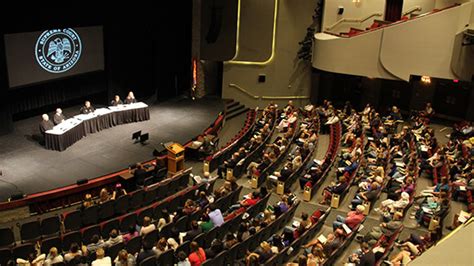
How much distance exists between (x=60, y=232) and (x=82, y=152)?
4.05 meters

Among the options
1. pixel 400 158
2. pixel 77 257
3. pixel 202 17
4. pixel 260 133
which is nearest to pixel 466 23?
pixel 400 158

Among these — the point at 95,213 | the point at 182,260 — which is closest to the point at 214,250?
the point at 182,260

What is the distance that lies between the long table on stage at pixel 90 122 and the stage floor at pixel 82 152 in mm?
183

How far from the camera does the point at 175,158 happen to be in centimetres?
1292

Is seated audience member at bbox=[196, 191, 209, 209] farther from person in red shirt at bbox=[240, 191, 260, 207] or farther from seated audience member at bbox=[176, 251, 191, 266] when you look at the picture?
seated audience member at bbox=[176, 251, 191, 266]

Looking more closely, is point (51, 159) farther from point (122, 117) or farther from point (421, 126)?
point (421, 126)

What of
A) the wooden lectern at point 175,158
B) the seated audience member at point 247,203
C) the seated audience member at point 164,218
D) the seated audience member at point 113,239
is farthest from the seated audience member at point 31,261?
the wooden lectern at point 175,158

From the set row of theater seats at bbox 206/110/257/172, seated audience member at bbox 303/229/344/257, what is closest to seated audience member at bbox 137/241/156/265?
seated audience member at bbox 303/229/344/257

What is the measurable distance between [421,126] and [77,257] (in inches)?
485

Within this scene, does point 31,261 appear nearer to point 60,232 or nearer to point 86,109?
point 60,232

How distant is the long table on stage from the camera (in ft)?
44.2

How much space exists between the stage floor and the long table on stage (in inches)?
7.2

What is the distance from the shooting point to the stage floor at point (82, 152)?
11.8 meters

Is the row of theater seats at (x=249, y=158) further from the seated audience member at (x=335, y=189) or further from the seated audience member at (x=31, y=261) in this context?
the seated audience member at (x=31, y=261)
